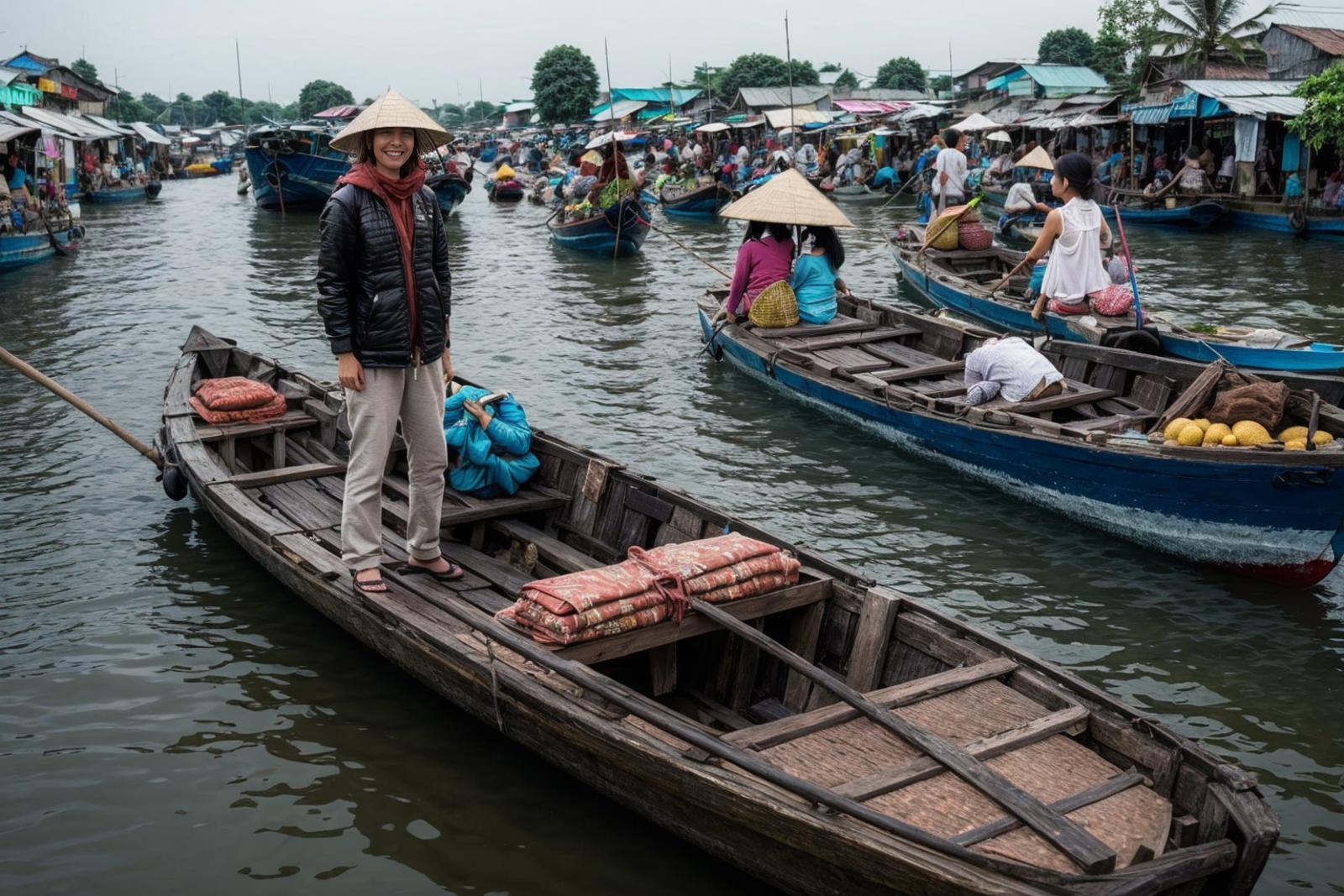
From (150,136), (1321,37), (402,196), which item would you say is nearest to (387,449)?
(402,196)

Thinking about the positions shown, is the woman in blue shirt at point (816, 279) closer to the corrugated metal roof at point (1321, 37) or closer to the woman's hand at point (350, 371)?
the woman's hand at point (350, 371)

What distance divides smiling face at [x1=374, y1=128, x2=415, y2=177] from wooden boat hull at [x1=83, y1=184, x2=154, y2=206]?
3410cm

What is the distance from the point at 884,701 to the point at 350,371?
242 cm

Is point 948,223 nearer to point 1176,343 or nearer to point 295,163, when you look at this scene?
point 1176,343

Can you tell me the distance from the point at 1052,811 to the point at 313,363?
34.1 ft

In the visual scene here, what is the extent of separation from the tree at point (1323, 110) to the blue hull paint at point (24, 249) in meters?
21.6

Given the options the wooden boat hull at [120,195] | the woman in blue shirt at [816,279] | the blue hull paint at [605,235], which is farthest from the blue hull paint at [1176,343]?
the wooden boat hull at [120,195]

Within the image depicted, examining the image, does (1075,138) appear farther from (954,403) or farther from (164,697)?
(164,697)

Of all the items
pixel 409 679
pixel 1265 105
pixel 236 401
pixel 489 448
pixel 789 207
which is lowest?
pixel 409 679

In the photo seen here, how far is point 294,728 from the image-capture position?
4914mm

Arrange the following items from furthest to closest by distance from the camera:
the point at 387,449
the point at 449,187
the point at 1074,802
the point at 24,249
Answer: the point at 449,187
the point at 24,249
the point at 387,449
the point at 1074,802

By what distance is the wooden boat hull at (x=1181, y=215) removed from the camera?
21.2 m

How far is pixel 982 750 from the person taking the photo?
3.52 metres

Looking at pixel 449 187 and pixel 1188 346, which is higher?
pixel 449 187
